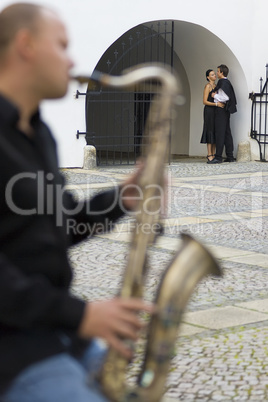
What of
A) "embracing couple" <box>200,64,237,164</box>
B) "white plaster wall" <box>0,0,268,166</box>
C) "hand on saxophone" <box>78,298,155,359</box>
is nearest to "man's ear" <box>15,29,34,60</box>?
"hand on saxophone" <box>78,298,155,359</box>

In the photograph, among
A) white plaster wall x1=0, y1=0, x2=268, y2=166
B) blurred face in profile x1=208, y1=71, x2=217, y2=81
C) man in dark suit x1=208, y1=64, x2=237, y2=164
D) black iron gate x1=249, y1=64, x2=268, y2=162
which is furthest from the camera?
black iron gate x1=249, y1=64, x2=268, y2=162

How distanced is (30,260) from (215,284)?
3824 mm

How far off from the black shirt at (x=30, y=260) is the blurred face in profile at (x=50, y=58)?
88mm

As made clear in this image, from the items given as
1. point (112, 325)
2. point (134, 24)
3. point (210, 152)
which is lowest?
point (210, 152)

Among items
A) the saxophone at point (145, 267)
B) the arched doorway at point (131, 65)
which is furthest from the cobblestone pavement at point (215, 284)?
the arched doorway at point (131, 65)

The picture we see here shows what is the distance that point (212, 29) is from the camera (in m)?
14.7

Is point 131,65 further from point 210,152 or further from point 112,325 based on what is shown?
point 112,325

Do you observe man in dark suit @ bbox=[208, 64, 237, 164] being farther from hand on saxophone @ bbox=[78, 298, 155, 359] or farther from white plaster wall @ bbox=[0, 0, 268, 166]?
hand on saxophone @ bbox=[78, 298, 155, 359]

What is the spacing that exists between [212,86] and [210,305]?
1039 centimetres

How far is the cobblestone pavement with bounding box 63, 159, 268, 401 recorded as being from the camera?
11.5 feet

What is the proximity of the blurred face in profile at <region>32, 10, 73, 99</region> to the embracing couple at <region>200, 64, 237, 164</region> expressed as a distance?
12992mm

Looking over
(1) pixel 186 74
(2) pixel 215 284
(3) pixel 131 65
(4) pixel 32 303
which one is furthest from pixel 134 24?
(4) pixel 32 303

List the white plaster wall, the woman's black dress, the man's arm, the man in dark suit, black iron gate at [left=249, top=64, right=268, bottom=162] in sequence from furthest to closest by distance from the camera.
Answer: black iron gate at [left=249, top=64, right=268, bottom=162] → the woman's black dress → the man in dark suit → the white plaster wall → the man's arm

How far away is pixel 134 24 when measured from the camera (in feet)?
45.3
